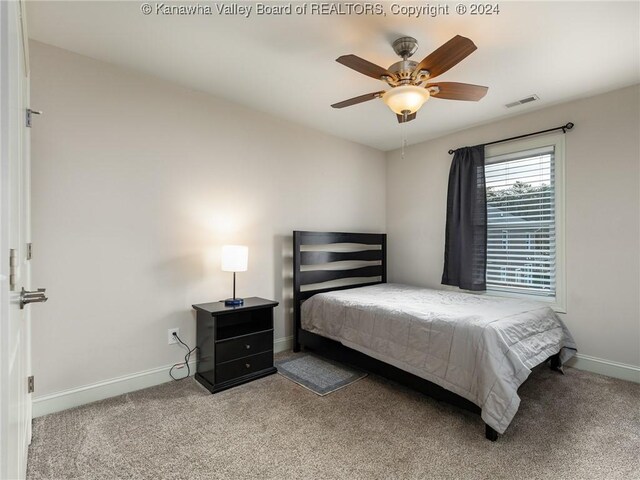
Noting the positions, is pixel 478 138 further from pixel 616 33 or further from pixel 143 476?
pixel 143 476

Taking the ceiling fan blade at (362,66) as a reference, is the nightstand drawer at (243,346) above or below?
below

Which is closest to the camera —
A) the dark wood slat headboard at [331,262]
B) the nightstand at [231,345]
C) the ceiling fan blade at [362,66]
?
the ceiling fan blade at [362,66]

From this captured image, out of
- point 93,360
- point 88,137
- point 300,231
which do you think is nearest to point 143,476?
point 93,360

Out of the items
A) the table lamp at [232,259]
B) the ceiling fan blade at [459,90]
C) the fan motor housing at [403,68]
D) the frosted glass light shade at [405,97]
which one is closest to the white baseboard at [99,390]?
the table lamp at [232,259]

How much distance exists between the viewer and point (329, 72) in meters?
2.60

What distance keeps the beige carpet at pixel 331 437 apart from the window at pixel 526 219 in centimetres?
107

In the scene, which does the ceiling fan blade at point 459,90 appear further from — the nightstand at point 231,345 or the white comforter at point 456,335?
the nightstand at point 231,345

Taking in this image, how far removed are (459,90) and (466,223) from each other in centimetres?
191

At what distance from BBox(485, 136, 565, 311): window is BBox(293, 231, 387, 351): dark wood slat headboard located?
1.34 m

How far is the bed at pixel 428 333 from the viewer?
6.71ft

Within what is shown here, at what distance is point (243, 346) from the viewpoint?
2.76 m

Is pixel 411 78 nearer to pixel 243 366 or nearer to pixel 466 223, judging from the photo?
pixel 466 223

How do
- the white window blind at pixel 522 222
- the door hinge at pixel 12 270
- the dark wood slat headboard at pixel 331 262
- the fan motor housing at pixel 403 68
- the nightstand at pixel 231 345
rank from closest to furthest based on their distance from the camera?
the door hinge at pixel 12 270
the fan motor housing at pixel 403 68
the nightstand at pixel 231 345
the white window blind at pixel 522 222
the dark wood slat headboard at pixel 331 262

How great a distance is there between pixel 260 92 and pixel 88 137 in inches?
55.1
